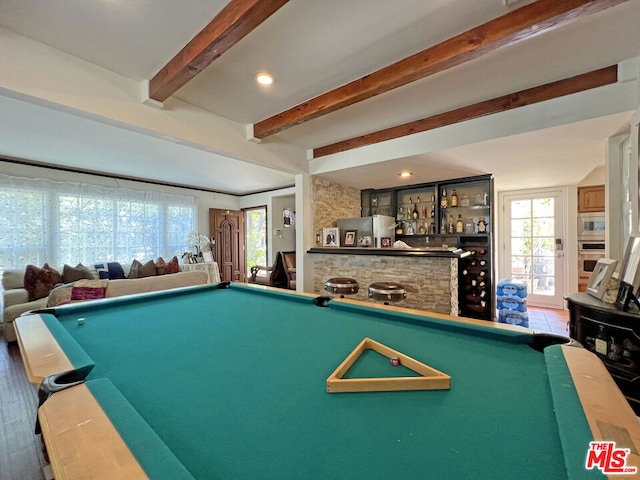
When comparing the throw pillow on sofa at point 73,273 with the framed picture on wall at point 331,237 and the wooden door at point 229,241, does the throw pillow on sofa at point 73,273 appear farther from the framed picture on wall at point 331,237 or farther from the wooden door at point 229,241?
the framed picture on wall at point 331,237

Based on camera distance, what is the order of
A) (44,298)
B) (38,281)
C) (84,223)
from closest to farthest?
(44,298), (38,281), (84,223)

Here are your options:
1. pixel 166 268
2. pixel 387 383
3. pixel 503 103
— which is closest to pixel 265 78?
pixel 503 103

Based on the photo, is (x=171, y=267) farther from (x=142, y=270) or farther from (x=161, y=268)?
(x=142, y=270)

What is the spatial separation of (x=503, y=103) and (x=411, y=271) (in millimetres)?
1882

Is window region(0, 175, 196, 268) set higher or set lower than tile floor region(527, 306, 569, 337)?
higher

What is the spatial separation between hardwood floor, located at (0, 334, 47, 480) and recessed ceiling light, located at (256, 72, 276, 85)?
283 centimetres

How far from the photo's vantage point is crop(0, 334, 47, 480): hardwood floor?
145cm

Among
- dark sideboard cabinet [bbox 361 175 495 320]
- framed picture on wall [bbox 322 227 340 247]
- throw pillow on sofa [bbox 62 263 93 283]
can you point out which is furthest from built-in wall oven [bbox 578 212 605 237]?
throw pillow on sofa [bbox 62 263 93 283]

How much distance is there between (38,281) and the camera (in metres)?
3.82

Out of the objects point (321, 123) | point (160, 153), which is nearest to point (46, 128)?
point (160, 153)

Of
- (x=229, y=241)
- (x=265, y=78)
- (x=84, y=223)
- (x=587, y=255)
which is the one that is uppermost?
(x=265, y=78)

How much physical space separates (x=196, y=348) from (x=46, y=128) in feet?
11.8

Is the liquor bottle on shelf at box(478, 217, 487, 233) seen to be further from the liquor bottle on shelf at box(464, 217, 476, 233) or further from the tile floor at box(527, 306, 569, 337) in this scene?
the tile floor at box(527, 306, 569, 337)

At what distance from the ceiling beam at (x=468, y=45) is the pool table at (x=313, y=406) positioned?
1677 mm
